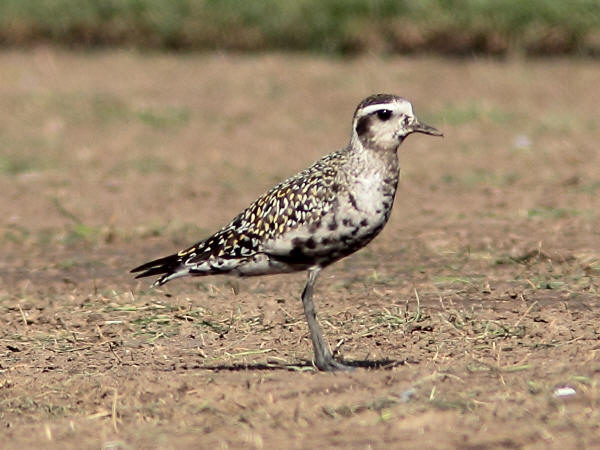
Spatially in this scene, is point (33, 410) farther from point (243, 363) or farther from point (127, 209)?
point (127, 209)

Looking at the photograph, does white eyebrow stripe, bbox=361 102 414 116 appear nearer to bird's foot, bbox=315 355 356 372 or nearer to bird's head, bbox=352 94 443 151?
bird's head, bbox=352 94 443 151

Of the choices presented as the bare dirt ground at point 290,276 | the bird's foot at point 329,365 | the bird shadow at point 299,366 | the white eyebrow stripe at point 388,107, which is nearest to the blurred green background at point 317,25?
the bare dirt ground at point 290,276

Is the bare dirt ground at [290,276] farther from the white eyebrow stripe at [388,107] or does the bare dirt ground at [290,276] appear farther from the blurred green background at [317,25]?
the white eyebrow stripe at [388,107]

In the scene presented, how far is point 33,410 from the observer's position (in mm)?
5523

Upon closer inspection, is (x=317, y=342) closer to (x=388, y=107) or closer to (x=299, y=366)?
(x=299, y=366)

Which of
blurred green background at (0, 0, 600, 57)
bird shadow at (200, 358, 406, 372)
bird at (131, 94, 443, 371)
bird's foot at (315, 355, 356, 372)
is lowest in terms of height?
blurred green background at (0, 0, 600, 57)

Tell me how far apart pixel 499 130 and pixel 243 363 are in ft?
23.9

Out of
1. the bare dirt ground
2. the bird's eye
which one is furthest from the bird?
the bare dirt ground

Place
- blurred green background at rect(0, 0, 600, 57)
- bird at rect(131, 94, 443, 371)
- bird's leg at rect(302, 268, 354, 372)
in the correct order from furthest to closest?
1. blurred green background at rect(0, 0, 600, 57)
2. bird's leg at rect(302, 268, 354, 372)
3. bird at rect(131, 94, 443, 371)

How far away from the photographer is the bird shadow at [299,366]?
5.89 m

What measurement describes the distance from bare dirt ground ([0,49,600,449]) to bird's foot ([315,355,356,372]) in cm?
8

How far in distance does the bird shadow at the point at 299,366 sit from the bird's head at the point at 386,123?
99 cm

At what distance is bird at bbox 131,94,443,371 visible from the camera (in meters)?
5.69

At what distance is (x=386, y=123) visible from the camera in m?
5.82
